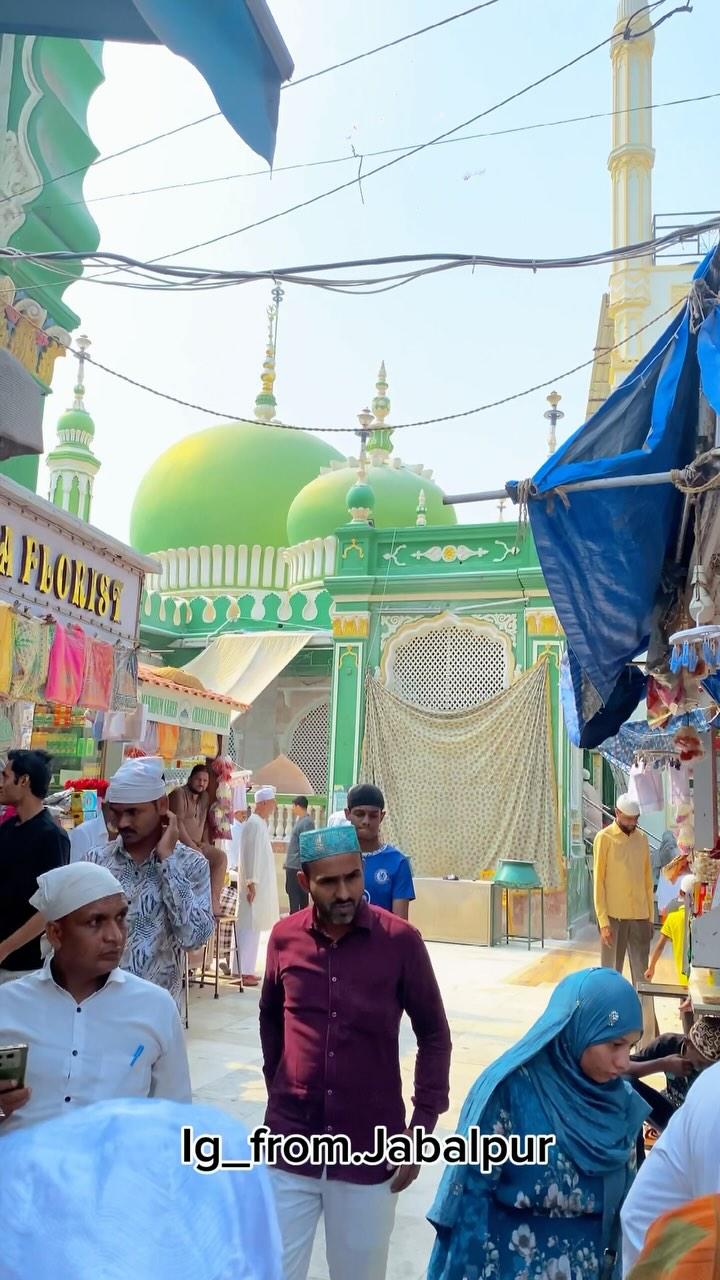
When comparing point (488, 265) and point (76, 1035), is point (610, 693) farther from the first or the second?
point (76, 1035)

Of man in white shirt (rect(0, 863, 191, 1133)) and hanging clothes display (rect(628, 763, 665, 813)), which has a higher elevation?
hanging clothes display (rect(628, 763, 665, 813))

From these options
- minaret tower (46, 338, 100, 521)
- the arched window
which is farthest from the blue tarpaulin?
minaret tower (46, 338, 100, 521)

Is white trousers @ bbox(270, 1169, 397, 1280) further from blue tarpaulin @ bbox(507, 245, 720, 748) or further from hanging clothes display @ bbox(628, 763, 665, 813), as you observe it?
hanging clothes display @ bbox(628, 763, 665, 813)

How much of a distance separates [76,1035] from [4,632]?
3.75m

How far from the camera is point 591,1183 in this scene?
196 centimetres

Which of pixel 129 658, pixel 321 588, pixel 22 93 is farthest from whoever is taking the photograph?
pixel 321 588

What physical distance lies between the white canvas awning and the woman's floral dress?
12966mm

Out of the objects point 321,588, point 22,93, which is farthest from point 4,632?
point 321,588

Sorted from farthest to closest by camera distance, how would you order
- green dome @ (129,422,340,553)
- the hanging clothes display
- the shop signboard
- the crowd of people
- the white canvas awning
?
1. green dome @ (129,422,340,553)
2. the white canvas awning
3. the hanging clothes display
4. the shop signboard
5. the crowd of people

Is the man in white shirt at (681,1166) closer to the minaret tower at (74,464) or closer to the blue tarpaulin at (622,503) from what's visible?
the blue tarpaulin at (622,503)

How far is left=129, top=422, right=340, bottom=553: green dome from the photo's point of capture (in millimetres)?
20844

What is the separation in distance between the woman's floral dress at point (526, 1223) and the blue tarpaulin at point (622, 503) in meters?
2.78

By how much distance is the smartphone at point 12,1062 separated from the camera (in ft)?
5.52

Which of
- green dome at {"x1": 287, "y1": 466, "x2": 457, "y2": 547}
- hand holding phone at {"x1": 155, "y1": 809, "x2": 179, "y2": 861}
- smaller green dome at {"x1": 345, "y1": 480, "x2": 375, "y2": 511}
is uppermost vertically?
green dome at {"x1": 287, "y1": 466, "x2": 457, "y2": 547}
